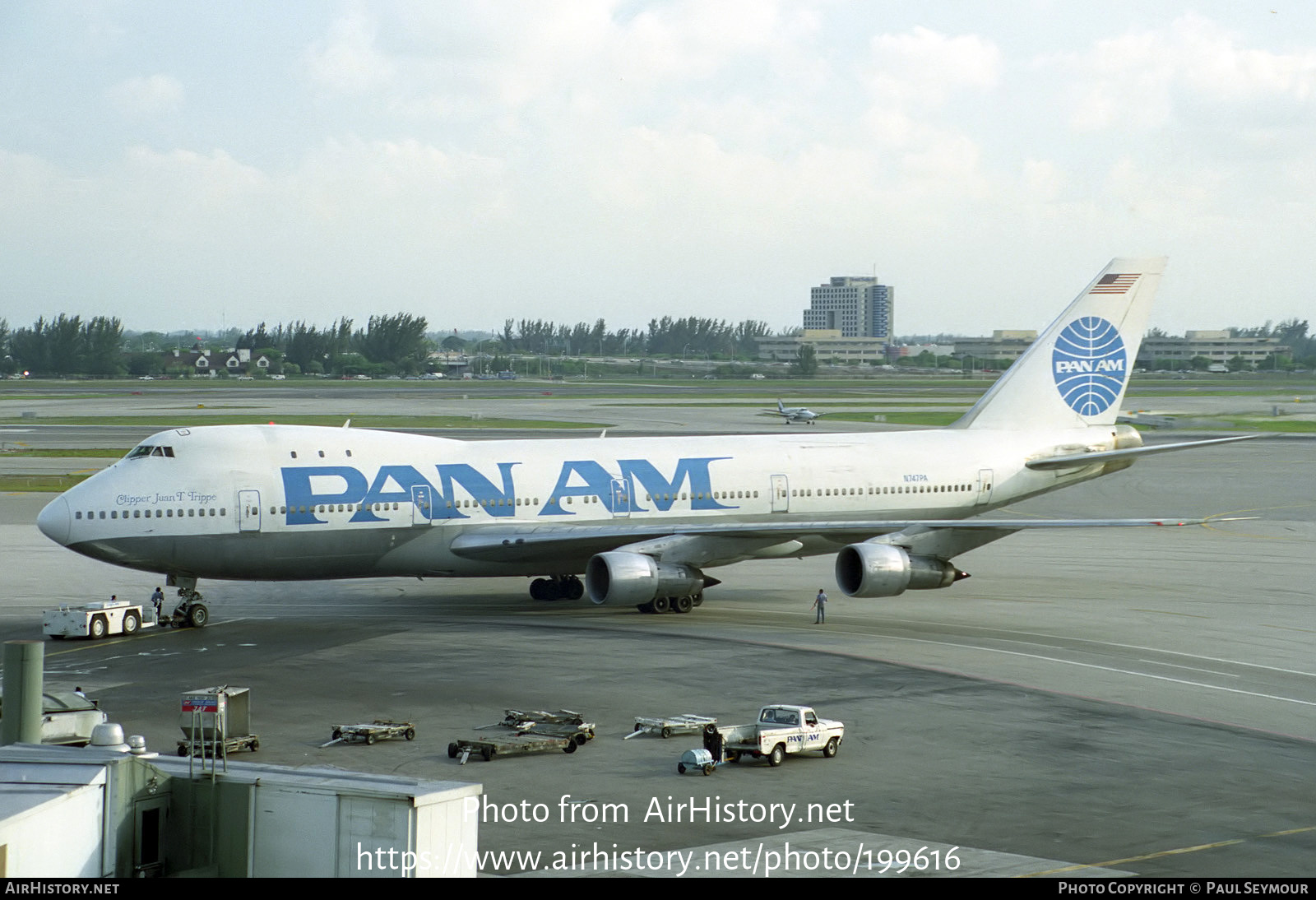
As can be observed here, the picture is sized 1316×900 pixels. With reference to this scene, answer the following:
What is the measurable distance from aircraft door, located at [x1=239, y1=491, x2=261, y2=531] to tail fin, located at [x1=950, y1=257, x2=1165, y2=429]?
2333cm

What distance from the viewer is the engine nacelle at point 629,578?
36094mm

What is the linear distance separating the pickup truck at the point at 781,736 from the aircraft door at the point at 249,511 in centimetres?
1654

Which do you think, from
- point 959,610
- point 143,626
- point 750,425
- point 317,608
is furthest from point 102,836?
point 750,425

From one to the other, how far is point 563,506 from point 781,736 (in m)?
17.0

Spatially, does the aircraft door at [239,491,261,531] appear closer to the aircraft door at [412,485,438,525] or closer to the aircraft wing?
the aircraft door at [412,485,438,525]

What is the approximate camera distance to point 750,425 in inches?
4345

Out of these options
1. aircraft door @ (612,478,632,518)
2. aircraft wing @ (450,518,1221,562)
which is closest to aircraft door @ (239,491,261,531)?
aircraft wing @ (450,518,1221,562)

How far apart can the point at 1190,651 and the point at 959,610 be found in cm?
739

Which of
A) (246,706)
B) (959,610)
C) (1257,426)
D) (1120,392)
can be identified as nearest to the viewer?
(246,706)

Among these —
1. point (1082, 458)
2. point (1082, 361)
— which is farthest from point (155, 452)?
point (1082, 361)

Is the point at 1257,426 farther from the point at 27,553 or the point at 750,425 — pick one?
the point at 27,553

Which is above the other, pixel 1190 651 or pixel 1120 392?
pixel 1120 392

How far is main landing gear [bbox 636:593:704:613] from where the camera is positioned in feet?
127

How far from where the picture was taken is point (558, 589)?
4181 centimetres
